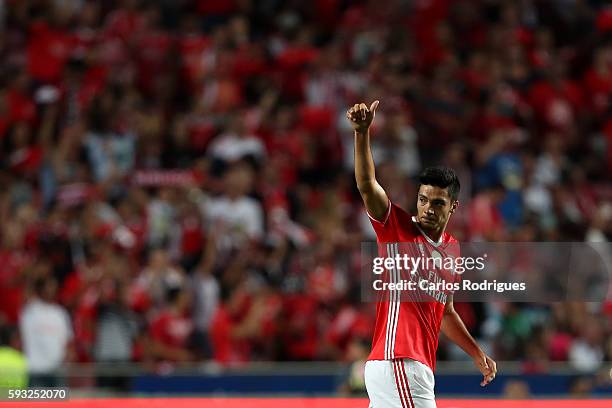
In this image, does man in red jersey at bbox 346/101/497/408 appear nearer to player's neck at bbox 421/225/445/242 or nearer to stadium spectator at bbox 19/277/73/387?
player's neck at bbox 421/225/445/242

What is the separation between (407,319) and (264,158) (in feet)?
23.0

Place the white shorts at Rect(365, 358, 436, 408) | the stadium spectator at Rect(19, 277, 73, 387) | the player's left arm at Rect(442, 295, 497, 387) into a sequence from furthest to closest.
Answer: the stadium spectator at Rect(19, 277, 73, 387)
the player's left arm at Rect(442, 295, 497, 387)
the white shorts at Rect(365, 358, 436, 408)

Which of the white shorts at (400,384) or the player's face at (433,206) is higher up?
the player's face at (433,206)

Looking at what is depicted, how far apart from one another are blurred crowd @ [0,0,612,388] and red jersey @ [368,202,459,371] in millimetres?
4390

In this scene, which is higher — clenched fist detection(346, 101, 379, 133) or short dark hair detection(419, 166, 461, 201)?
clenched fist detection(346, 101, 379, 133)

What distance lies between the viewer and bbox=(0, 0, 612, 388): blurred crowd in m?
10.5

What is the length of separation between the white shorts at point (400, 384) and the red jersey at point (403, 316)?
4 centimetres

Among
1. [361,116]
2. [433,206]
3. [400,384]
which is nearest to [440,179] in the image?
[433,206]

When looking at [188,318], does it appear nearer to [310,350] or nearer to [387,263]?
[310,350]

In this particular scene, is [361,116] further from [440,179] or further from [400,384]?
[400,384]

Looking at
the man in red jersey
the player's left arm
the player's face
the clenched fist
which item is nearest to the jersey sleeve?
the man in red jersey

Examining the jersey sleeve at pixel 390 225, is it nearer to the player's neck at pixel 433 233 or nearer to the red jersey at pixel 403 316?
the red jersey at pixel 403 316

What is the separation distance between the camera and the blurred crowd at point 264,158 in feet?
34.4

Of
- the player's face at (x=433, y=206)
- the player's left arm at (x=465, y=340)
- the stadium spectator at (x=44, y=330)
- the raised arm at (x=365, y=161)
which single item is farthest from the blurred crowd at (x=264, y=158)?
the raised arm at (x=365, y=161)
